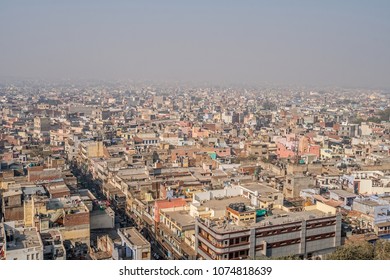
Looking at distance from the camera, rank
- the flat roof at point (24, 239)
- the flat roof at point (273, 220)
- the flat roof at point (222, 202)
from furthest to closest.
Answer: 1. the flat roof at point (222, 202)
2. the flat roof at point (273, 220)
3. the flat roof at point (24, 239)

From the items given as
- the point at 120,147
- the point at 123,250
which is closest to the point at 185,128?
the point at 120,147

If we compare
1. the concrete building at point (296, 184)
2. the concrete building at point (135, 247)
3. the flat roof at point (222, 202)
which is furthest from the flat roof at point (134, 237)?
the concrete building at point (296, 184)

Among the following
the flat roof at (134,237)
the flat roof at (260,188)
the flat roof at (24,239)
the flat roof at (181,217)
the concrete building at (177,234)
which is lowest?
the concrete building at (177,234)

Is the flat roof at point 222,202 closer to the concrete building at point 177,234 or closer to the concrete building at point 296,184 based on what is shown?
the concrete building at point 177,234

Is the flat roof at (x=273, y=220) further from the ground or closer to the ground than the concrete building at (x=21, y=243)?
further from the ground

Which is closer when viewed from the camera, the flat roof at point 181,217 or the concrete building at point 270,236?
the concrete building at point 270,236

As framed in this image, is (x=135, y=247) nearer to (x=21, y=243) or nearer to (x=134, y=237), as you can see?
(x=134, y=237)

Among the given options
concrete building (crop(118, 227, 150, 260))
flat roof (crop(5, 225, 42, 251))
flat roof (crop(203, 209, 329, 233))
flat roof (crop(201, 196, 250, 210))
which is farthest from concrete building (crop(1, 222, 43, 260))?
flat roof (crop(201, 196, 250, 210))

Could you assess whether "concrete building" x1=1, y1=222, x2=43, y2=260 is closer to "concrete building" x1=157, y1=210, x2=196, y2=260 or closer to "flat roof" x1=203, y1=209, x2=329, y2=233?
"concrete building" x1=157, y1=210, x2=196, y2=260
